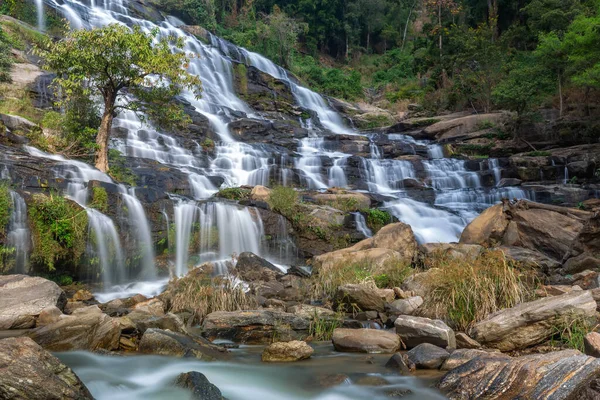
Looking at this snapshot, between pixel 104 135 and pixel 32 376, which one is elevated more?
pixel 104 135

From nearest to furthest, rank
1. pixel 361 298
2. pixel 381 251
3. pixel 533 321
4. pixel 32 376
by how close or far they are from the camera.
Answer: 1. pixel 32 376
2. pixel 533 321
3. pixel 361 298
4. pixel 381 251

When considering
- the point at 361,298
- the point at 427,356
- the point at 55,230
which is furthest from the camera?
the point at 55,230

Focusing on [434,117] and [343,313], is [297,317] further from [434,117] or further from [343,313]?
[434,117]

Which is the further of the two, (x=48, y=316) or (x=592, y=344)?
(x=48, y=316)

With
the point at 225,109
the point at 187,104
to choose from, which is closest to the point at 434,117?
the point at 225,109

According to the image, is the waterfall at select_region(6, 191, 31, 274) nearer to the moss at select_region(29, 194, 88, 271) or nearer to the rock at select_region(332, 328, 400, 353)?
the moss at select_region(29, 194, 88, 271)

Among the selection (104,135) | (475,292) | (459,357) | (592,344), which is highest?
(104,135)

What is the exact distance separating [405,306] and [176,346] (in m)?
4.27

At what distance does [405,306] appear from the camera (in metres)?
8.83

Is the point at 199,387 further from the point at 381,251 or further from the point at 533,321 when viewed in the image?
the point at 381,251

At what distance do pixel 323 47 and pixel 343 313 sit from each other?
54.3 m

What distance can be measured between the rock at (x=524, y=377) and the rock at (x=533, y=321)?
1489 mm

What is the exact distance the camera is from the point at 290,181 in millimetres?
22031

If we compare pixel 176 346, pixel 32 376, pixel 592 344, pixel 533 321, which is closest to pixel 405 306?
pixel 533 321
